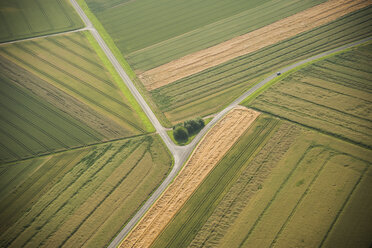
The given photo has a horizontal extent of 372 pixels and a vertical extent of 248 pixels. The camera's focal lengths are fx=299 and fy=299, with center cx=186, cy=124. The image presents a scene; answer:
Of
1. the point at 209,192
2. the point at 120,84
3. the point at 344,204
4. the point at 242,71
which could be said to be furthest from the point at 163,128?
the point at 344,204

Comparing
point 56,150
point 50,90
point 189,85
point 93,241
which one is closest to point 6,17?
point 50,90

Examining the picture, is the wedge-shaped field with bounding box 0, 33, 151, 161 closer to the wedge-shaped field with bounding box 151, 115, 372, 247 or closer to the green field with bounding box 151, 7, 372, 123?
the green field with bounding box 151, 7, 372, 123

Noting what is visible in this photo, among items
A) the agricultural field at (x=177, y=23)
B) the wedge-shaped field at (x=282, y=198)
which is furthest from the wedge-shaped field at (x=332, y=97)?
the agricultural field at (x=177, y=23)

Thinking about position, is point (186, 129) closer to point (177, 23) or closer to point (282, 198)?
point (282, 198)

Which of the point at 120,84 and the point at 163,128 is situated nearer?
the point at 163,128

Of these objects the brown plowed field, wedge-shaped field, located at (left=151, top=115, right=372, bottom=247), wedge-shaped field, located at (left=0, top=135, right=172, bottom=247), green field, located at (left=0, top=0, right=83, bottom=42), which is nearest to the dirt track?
the brown plowed field

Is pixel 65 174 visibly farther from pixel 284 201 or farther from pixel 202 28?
pixel 202 28
